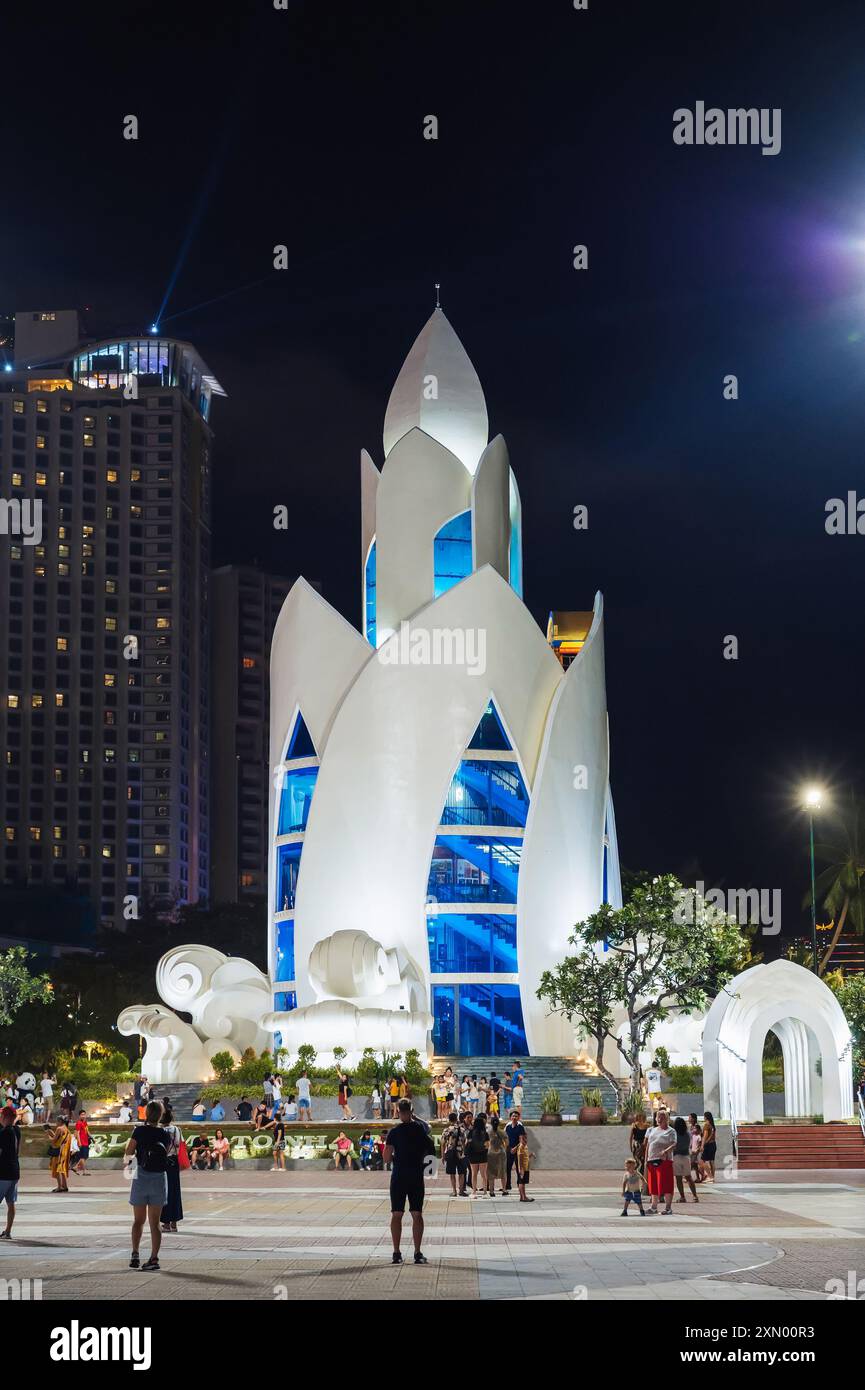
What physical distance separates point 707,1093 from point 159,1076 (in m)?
17.8

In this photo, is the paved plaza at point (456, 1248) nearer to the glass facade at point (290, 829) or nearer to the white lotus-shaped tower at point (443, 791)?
the white lotus-shaped tower at point (443, 791)

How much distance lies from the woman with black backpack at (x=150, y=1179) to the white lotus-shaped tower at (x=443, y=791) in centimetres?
3592

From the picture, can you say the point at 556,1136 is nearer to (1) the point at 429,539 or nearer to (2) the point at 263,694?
(1) the point at 429,539

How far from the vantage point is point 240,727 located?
145 m

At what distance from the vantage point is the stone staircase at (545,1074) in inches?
1753

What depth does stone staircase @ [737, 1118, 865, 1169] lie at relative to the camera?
3206 centimetres

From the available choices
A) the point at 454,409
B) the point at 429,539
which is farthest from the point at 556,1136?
the point at 454,409

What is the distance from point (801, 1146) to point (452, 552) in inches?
1182

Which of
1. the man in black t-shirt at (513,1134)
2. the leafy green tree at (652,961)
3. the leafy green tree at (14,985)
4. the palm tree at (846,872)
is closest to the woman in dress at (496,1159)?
the man in black t-shirt at (513,1134)

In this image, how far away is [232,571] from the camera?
148 metres

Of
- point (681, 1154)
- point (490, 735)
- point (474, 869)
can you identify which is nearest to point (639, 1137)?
point (681, 1154)
